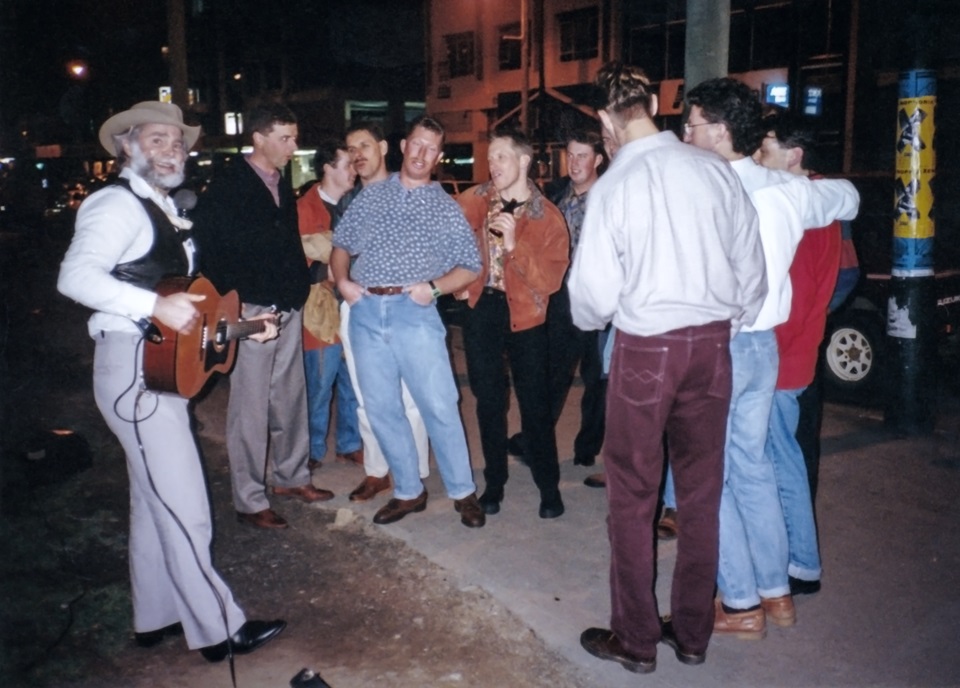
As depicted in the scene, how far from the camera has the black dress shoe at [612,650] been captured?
3371 millimetres

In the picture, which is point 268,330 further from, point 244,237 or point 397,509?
point 397,509

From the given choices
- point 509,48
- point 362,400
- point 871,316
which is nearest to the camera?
point 362,400

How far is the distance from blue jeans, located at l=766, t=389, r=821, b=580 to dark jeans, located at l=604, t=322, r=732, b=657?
0.70m

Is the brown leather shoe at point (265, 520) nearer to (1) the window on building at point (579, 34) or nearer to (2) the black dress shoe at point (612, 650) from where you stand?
(2) the black dress shoe at point (612, 650)

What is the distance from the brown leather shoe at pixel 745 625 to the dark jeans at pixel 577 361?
6.92ft

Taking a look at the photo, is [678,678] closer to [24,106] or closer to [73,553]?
[73,553]

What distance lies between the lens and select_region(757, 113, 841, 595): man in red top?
12.1 feet

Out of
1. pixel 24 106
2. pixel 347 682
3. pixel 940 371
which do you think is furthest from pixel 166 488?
pixel 24 106

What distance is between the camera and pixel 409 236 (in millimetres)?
4695

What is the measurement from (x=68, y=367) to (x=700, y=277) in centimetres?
846

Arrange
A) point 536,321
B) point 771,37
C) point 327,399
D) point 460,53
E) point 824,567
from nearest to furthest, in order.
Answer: point 824,567
point 536,321
point 327,399
point 771,37
point 460,53

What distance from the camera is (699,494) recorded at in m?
Answer: 3.24

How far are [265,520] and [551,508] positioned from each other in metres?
1.61

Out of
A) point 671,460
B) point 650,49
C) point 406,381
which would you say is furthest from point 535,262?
point 650,49
